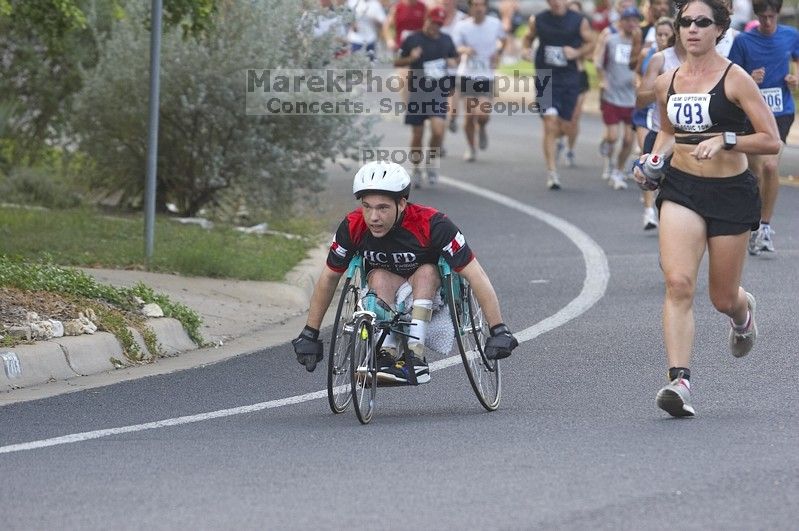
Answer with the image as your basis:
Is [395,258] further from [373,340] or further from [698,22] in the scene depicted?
[698,22]

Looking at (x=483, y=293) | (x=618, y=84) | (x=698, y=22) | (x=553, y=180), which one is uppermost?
(x=698, y=22)

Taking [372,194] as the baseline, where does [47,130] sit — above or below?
below

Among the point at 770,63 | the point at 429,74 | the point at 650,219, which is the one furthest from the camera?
the point at 429,74

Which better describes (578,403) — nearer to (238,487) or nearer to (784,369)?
(784,369)

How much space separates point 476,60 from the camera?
22750mm

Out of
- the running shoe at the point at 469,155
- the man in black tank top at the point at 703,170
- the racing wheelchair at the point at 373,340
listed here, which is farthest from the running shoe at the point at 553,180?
the man in black tank top at the point at 703,170

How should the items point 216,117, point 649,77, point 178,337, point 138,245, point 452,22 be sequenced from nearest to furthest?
1. point 178,337
2. point 138,245
3. point 649,77
4. point 216,117
5. point 452,22

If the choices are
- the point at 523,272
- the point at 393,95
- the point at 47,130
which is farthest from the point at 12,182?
the point at 393,95

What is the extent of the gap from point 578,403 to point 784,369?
140cm

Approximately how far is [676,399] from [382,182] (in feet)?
5.53

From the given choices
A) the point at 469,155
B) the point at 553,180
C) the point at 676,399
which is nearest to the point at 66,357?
the point at 676,399

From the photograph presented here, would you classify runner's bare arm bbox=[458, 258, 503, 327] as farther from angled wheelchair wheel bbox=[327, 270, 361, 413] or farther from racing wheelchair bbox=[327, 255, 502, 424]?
angled wheelchair wheel bbox=[327, 270, 361, 413]

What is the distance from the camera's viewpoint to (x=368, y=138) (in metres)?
15.8

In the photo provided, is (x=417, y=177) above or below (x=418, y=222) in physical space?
below
